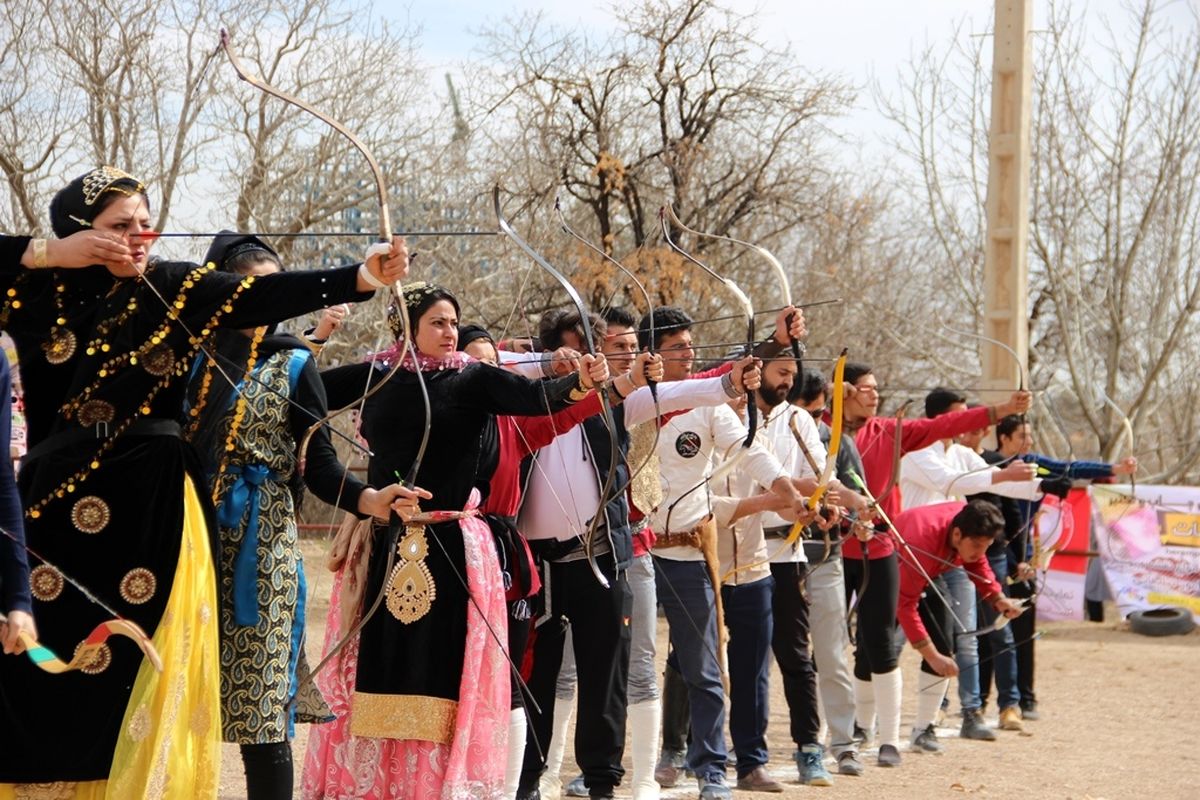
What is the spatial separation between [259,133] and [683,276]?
4.60 metres

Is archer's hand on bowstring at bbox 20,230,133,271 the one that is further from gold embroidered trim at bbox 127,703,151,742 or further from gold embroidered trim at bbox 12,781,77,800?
gold embroidered trim at bbox 12,781,77,800

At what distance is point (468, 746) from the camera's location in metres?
5.14

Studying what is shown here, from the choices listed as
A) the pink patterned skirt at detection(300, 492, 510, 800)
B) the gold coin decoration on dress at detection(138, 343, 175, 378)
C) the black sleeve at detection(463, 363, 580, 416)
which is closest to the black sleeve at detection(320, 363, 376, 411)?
the black sleeve at detection(463, 363, 580, 416)

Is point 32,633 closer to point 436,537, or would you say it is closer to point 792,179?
point 436,537

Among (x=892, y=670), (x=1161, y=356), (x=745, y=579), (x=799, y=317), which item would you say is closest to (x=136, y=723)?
(x=799, y=317)

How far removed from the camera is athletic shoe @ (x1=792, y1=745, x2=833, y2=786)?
24.5 feet

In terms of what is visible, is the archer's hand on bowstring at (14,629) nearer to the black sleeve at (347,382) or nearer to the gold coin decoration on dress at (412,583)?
the gold coin decoration on dress at (412,583)

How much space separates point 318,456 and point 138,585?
0.93m

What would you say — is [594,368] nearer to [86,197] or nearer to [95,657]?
[86,197]

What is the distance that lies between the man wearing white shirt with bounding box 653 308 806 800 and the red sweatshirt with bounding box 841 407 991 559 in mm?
1249

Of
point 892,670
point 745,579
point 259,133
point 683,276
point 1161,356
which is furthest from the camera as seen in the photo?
point 1161,356

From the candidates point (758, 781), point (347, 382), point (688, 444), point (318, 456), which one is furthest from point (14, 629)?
point (758, 781)

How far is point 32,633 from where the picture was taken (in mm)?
3514

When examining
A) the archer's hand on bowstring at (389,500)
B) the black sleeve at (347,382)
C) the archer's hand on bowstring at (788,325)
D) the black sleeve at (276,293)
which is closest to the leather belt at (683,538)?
the archer's hand on bowstring at (788,325)
